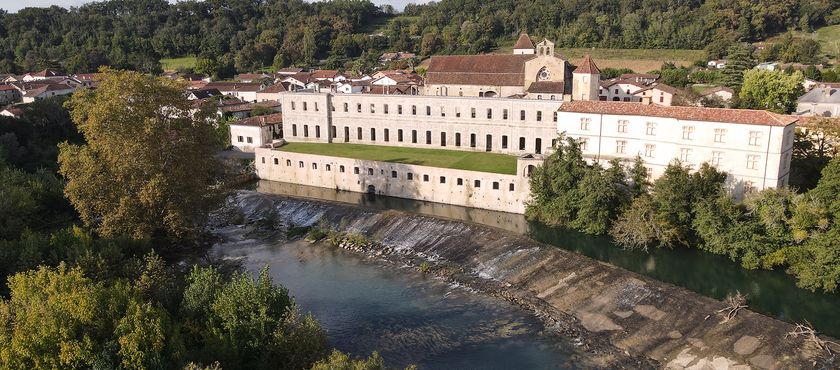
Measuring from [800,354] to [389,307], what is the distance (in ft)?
48.3

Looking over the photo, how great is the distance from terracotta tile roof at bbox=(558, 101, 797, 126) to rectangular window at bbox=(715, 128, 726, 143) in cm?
50

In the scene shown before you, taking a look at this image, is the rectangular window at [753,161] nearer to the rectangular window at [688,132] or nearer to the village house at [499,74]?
the rectangular window at [688,132]

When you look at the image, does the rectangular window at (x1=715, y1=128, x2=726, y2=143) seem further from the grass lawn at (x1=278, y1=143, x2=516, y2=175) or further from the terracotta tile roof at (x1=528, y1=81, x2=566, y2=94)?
the terracotta tile roof at (x1=528, y1=81, x2=566, y2=94)

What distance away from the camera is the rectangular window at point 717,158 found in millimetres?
31625

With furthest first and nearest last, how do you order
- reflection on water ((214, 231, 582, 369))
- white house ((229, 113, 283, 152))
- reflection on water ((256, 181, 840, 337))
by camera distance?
1. white house ((229, 113, 283, 152))
2. reflection on water ((256, 181, 840, 337))
3. reflection on water ((214, 231, 582, 369))

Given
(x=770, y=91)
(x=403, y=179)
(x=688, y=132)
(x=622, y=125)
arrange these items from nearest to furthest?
(x=688, y=132), (x=622, y=125), (x=403, y=179), (x=770, y=91)

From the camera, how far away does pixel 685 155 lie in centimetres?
3288

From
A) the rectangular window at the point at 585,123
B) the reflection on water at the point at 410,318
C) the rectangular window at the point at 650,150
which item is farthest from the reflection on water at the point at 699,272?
the reflection on water at the point at 410,318

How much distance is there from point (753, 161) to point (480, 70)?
29.6m

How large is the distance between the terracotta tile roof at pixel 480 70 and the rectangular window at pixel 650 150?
20.6 metres

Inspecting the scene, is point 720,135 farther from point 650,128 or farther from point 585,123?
point 585,123

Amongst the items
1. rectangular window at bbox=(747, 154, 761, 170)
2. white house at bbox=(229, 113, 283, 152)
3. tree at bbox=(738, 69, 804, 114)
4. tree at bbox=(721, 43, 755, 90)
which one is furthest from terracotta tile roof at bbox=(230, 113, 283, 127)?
tree at bbox=(721, 43, 755, 90)

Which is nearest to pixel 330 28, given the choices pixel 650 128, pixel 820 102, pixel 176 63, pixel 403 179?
pixel 176 63

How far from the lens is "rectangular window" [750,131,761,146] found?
30.3 metres
